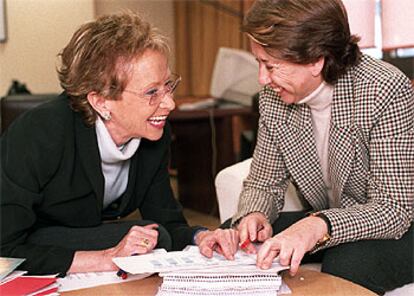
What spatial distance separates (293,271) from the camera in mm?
1315

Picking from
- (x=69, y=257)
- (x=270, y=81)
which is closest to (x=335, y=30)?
(x=270, y=81)

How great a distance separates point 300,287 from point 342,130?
0.48 meters

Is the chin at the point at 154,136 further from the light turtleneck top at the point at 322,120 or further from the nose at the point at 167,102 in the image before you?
the light turtleneck top at the point at 322,120

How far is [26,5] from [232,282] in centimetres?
429

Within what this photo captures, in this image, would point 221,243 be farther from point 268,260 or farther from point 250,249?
point 268,260

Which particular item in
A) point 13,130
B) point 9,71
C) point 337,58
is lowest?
point 9,71

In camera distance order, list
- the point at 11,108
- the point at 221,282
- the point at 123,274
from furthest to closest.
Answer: the point at 11,108, the point at 123,274, the point at 221,282

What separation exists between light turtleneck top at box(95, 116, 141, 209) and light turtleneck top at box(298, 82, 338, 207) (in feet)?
1.48

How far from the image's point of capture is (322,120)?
1.74 metres

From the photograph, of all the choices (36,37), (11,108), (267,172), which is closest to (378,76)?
(267,172)

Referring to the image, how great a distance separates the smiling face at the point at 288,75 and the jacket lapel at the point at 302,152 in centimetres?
11

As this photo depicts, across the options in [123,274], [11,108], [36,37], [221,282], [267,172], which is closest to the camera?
[221,282]

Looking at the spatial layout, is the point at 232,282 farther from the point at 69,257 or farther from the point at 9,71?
the point at 9,71

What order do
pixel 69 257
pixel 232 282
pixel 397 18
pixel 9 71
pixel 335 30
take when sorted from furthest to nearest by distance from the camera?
1. pixel 9 71
2. pixel 397 18
3. pixel 335 30
4. pixel 69 257
5. pixel 232 282
